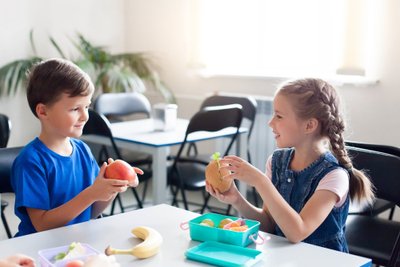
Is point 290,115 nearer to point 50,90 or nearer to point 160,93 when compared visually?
point 50,90

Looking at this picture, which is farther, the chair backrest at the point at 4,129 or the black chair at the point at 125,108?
the black chair at the point at 125,108

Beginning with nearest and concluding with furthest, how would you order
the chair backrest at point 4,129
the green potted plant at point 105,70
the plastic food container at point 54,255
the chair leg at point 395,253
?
the plastic food container at point 54,255, the chair leg at point 395,253, the chair backrest at point 4,129, the green potted plant at point 105,70

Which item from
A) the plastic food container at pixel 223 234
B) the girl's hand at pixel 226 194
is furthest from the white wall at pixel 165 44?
the plastic food container at pixel 223 234

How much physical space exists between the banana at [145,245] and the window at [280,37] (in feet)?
8.99

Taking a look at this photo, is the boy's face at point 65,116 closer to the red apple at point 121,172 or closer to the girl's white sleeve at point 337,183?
the red apple at point 121,172

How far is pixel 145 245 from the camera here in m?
1.43

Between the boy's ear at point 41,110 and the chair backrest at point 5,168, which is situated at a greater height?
the boy's ear at point 41,110

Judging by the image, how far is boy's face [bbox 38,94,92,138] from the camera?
1867 mm

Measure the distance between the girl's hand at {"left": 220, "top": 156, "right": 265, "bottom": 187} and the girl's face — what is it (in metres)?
0.27

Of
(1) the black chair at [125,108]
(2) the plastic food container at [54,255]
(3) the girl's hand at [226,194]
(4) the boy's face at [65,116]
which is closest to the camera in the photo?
(2) the plastic food container at [54,255]

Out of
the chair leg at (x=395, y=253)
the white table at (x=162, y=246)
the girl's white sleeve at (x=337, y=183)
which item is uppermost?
the girl's white sleeve at (x=337, y=183)

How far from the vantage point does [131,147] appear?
3.34 m

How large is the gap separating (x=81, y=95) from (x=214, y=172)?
1.67 ft

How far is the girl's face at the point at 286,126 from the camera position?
189cm
